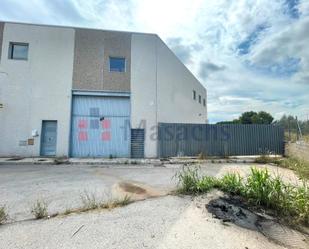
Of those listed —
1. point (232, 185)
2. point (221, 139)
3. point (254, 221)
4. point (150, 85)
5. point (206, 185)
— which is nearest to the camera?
point (254, 221)

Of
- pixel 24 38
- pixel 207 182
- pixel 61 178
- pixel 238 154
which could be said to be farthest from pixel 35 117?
pixel 238 154

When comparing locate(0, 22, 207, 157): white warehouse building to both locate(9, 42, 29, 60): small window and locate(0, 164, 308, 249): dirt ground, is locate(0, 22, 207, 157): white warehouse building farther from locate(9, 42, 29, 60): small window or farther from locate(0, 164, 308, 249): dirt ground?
locate(0, 164, 308, 249): dirt ground

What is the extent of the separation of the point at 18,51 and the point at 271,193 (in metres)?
16.1

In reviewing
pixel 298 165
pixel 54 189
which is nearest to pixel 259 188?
pixel 54 189

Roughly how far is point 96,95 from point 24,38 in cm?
595

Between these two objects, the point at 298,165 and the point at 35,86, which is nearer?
the point at 298,165

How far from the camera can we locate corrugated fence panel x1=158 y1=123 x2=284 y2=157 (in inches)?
552

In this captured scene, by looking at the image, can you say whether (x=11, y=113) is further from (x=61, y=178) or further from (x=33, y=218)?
(x=33, y=218)

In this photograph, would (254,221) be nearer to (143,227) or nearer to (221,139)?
(143,227)

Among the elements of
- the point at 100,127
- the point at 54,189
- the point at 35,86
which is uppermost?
the point at 35,86

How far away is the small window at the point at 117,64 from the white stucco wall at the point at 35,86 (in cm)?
261

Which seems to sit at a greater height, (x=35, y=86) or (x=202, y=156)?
(x=35, y=86)

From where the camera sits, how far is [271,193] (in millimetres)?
4258

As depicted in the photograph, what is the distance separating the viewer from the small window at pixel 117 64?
14.0m
